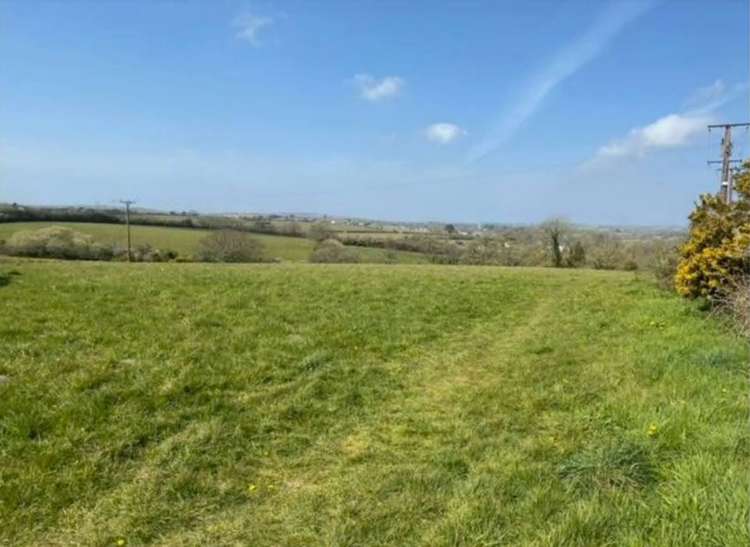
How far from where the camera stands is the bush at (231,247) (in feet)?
156

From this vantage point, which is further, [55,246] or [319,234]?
[319,234]

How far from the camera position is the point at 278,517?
3.87 m

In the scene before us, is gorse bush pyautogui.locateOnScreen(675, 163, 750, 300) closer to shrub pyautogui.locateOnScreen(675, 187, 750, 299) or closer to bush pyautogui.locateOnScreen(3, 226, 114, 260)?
shrub pyautogui.locateOnScreen(675, 187, 750, 299)

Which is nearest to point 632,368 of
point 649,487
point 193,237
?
point 649,487

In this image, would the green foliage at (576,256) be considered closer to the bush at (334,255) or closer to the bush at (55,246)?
the bush at (334,255)

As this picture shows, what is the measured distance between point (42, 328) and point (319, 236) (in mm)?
59017

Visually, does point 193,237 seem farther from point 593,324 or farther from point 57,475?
Result: point 57,475

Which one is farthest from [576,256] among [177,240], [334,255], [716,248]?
[177,240]

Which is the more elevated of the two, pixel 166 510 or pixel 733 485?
pixel 733 485

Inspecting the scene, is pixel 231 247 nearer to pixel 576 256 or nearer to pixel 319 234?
pixel 319 234

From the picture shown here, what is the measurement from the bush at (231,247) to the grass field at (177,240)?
101 cm

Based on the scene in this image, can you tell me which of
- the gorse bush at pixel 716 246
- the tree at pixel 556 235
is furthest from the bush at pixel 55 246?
the gorse bush at pixel 716 246

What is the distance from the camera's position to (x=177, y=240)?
5456 cm

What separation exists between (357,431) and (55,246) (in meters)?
44.2
